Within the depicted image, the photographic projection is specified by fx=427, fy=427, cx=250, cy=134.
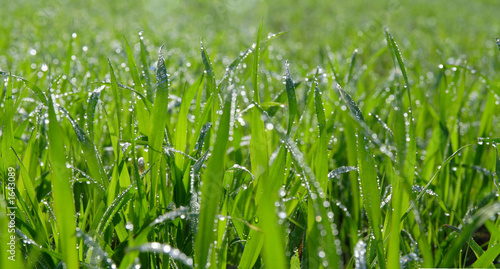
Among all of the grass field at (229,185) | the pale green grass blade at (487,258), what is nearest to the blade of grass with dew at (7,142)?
the grass field at (229,185)

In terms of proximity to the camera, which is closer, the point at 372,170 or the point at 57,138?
the point at 57,138

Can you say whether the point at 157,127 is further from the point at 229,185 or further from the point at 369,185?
the point at 369,185

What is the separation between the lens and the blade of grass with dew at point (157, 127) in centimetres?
81

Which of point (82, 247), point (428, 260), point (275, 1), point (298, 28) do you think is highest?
point (275, 1)

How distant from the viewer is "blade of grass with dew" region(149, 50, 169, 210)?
81cm

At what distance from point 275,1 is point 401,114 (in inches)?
257

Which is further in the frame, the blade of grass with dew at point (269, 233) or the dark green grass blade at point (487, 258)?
the dark green grass blade at point (487, 258)

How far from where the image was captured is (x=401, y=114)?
0.73m

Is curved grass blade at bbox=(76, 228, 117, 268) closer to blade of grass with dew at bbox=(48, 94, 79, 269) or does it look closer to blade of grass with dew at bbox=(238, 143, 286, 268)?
blade of grass with dew at bbox=(48, 94, 79, 269)

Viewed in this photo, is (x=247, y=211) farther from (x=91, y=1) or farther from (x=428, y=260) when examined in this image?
(x=91, y=1)

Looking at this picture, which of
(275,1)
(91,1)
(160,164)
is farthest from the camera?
(275,1)

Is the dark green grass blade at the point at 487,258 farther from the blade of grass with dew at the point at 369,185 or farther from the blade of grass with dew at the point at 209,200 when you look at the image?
the blade of grass with dew at the point at 209,200

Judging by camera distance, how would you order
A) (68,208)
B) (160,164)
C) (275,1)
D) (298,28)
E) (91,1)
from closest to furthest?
(68,208), (160,164), (298,28), (91,1), (275,1)

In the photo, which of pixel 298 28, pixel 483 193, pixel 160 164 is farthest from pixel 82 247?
pixel 298 28
